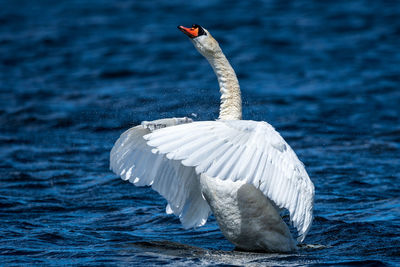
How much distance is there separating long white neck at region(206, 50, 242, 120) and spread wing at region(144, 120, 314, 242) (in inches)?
39.7

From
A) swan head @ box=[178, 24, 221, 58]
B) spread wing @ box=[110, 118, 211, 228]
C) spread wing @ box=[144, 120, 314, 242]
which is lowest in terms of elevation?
spread wing @ box=[110, 118, 211, 228]

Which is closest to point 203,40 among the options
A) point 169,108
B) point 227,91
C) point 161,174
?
point 227,91

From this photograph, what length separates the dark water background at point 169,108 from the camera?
8797 mm

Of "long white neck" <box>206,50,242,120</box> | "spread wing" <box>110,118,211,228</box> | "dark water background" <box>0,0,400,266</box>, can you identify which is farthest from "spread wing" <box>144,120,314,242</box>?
"spread wing" <box>110,118,211,228</box>

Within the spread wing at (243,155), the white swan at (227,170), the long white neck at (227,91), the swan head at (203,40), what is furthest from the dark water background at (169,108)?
the swan head at (203,40)

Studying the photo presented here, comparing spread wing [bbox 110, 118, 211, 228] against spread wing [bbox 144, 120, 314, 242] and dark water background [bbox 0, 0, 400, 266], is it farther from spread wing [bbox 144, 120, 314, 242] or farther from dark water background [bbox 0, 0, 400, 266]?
spread wing [bbox 144, 120, 314, 242]

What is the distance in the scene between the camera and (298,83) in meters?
18.9

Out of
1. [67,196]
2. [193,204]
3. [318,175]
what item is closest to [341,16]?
[318,175]

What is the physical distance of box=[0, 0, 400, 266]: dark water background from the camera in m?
8.80

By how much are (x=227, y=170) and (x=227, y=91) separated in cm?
179

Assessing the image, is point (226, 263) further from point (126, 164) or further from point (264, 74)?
point (264, 74)

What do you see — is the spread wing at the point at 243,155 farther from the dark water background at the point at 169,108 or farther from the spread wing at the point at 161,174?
the spread wing at the point at 161,174

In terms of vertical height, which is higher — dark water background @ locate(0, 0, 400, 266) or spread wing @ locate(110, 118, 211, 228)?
spread wing @ locate(110, 118, 211, 228)

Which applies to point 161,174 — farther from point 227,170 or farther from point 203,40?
point 227,170
